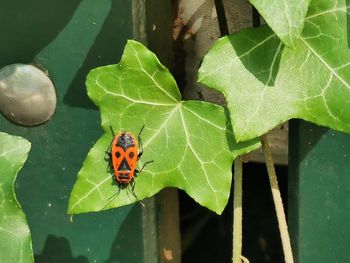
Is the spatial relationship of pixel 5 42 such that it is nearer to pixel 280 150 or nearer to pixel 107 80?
pixel 107 80

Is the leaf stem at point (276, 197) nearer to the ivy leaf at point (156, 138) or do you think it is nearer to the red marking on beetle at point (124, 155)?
the ivy leaf at point (156, 138)

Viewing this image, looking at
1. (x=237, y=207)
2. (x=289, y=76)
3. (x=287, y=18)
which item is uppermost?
(x=287, y=18)

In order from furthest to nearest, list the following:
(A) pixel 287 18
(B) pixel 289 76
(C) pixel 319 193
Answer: (C) pixel 319 193, (B) pixel 289 76, (A) pixel 287 18

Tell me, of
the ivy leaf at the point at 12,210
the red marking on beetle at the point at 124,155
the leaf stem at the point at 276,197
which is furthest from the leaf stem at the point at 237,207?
the ivy leaf at the point at 12,210

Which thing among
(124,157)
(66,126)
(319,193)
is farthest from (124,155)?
(319,193)

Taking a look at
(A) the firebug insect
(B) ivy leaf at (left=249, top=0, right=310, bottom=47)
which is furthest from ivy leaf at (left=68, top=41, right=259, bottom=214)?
(B) ivy leaf at (left=249, top=0, right=310, bottom=47)

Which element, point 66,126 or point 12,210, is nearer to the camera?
point 12,210

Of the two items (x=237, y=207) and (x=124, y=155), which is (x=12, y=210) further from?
(x=237, y=207)

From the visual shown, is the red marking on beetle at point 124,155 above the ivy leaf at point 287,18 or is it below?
below
